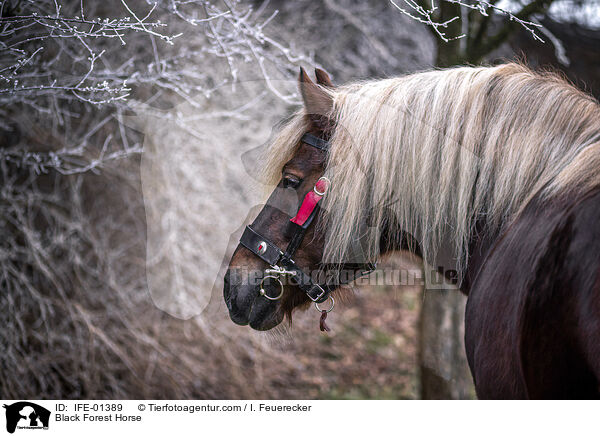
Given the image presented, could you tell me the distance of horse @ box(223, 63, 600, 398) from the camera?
1.10m

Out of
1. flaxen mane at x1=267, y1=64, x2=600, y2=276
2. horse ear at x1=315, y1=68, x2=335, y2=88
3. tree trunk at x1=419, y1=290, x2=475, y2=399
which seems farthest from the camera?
tree trunk at x1=419, y1=290, x2=475, y2=399

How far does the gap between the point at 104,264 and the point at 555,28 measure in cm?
288
